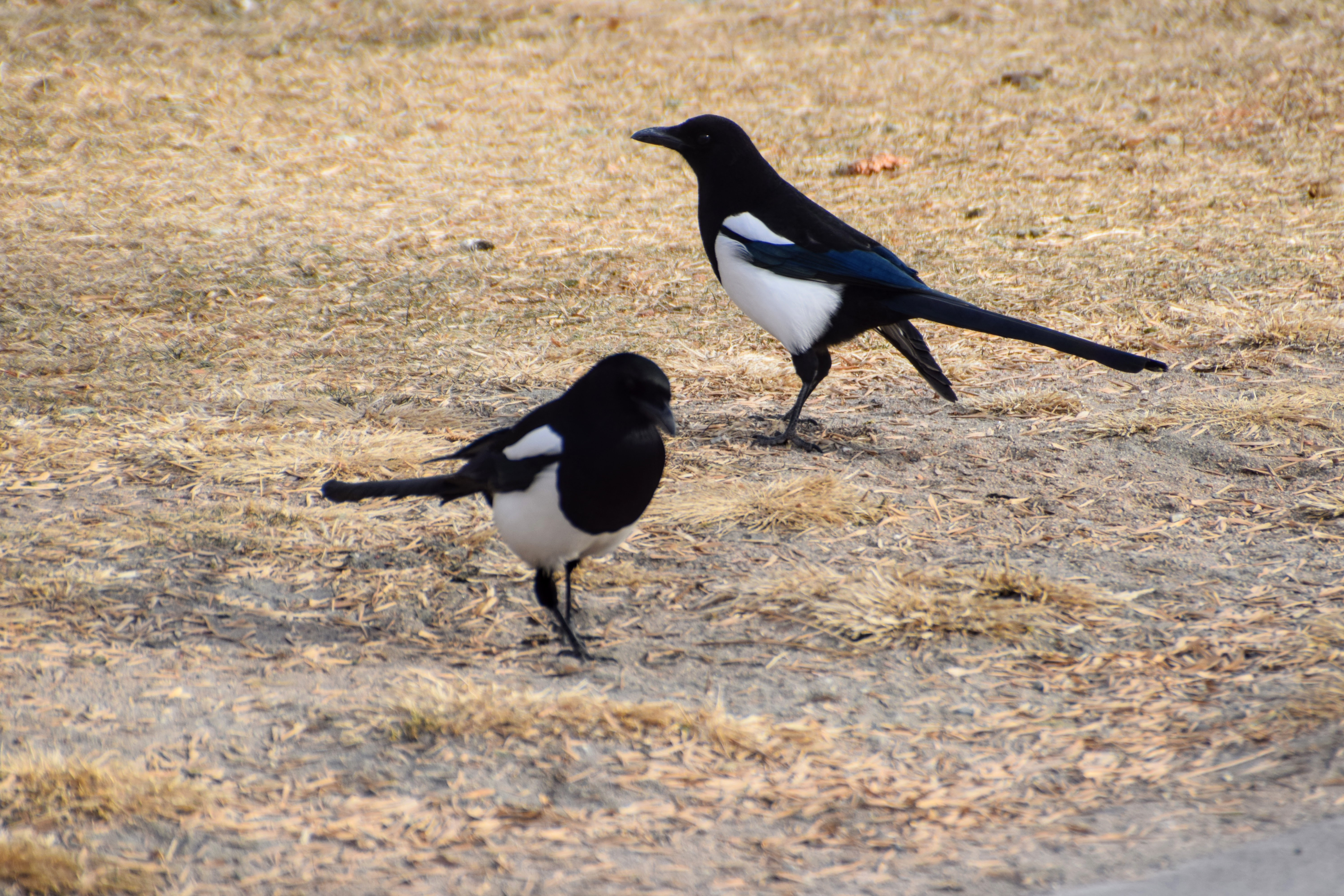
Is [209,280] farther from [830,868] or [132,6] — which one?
[132,6]

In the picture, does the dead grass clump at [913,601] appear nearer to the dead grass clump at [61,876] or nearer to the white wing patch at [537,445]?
the white wing patch at [537,445]

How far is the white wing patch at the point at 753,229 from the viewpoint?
15.9 feet

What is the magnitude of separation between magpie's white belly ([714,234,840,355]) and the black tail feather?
28cm

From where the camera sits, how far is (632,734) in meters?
2.96

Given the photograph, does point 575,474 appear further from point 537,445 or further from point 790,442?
point 790,442

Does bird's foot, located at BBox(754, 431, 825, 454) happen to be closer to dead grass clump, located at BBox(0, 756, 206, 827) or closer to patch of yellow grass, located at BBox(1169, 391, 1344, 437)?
patch of yellow grass, located at BBox(1169, 391, 1344, 437)

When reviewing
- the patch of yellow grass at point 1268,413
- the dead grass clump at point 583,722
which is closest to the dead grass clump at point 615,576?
the dead grass clump at point 583,722

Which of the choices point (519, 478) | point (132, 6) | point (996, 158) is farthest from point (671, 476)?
point (132, 6)

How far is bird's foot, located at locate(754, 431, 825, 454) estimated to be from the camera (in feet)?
15.7

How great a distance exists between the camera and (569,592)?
136 inches

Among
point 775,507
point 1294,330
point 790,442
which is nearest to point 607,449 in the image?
point 775,507

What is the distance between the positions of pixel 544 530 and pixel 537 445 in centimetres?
23

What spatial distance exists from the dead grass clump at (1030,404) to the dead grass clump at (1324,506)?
3.37ft

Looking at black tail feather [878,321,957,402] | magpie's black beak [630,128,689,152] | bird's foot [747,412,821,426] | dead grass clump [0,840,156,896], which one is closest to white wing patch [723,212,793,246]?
magpie's black beak [630,128,689,152]
